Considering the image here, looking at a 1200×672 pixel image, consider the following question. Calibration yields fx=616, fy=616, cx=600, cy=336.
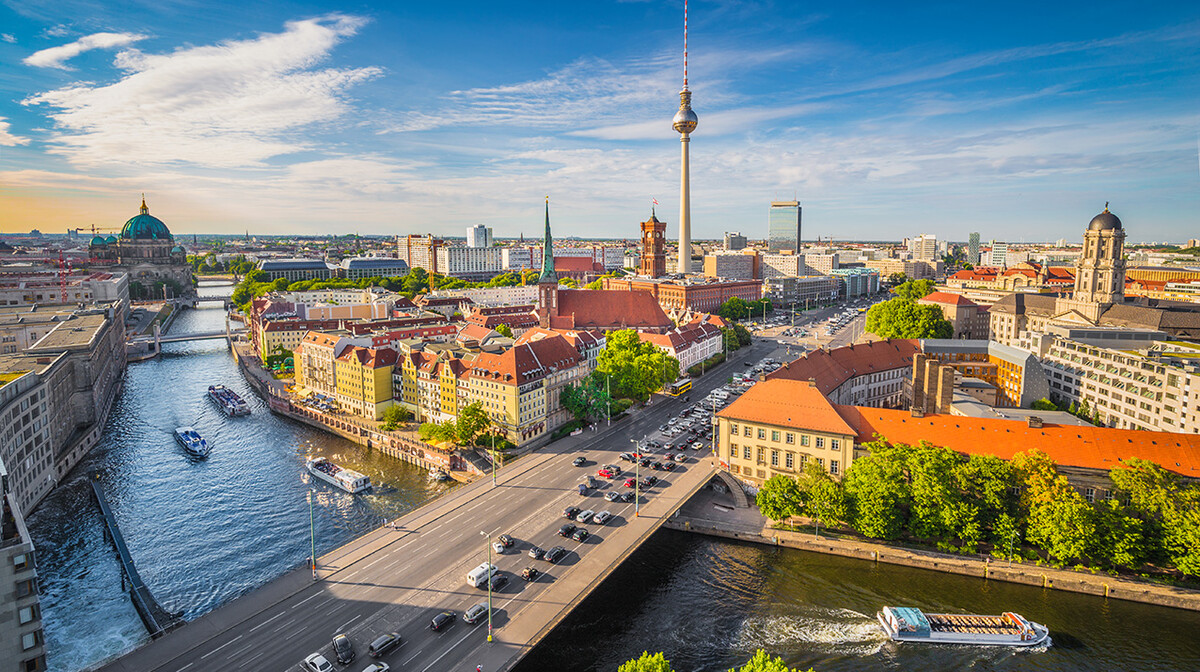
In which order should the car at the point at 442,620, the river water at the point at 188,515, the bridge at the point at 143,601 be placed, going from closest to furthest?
the car at the point at 442,620 < the bridge at the point at 143,601 < the river water at the point at 188,515

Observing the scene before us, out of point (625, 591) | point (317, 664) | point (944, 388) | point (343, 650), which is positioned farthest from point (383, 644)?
point (944, 388)

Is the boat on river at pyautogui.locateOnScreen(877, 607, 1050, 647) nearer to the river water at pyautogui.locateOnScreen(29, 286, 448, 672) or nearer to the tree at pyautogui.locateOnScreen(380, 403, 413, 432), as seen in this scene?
the river water at pyautogui.locateOnScreen(29, 286, 448, 672)

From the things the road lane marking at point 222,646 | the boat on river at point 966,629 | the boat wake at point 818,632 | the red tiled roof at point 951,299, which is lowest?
the boat wake at point 818,632

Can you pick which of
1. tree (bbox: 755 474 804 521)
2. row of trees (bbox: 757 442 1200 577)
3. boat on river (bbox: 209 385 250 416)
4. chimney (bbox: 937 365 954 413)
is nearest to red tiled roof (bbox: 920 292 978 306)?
chimney (bbox: 937 365 954 413)

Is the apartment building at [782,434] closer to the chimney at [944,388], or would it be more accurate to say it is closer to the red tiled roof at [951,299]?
the chimney at [944,388]

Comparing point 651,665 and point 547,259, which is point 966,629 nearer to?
point 651,665

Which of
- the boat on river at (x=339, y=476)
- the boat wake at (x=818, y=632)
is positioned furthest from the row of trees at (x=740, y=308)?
the boat wake at (x=818, y=632)
